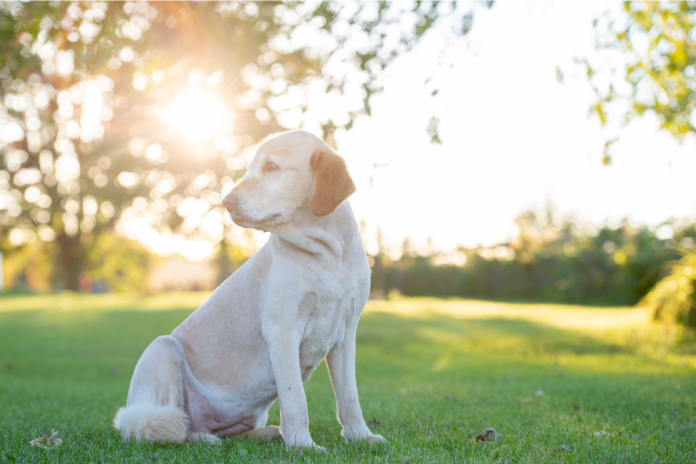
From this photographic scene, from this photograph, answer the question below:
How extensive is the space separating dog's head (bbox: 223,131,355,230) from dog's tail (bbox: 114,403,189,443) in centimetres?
126

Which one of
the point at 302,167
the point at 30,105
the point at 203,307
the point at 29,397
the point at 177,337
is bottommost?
the point at 29,397

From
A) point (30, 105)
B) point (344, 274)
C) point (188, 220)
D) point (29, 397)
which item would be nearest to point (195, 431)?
point (344, 274)

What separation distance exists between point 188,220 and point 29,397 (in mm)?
21090

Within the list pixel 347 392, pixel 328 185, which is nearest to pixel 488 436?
pixel 347 392

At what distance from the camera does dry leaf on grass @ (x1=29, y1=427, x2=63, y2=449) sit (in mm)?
3078

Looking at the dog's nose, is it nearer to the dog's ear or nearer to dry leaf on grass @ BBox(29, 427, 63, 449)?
the dog's ear

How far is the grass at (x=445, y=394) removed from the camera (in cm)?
293

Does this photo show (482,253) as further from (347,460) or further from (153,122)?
(347,460)

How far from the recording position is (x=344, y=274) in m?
3.03

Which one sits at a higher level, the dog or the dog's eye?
the dog's eye

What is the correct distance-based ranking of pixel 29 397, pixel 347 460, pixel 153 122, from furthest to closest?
pixel 153 122 → pixel 29 397 → pixel 347 460

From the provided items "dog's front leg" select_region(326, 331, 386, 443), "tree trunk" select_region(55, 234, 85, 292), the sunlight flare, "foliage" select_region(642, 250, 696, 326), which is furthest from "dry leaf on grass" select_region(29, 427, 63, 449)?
"tree trunk" select_region(55, 234, 85, 292)

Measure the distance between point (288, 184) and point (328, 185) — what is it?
0.84 ft

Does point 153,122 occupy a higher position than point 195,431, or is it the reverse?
point 153,122
